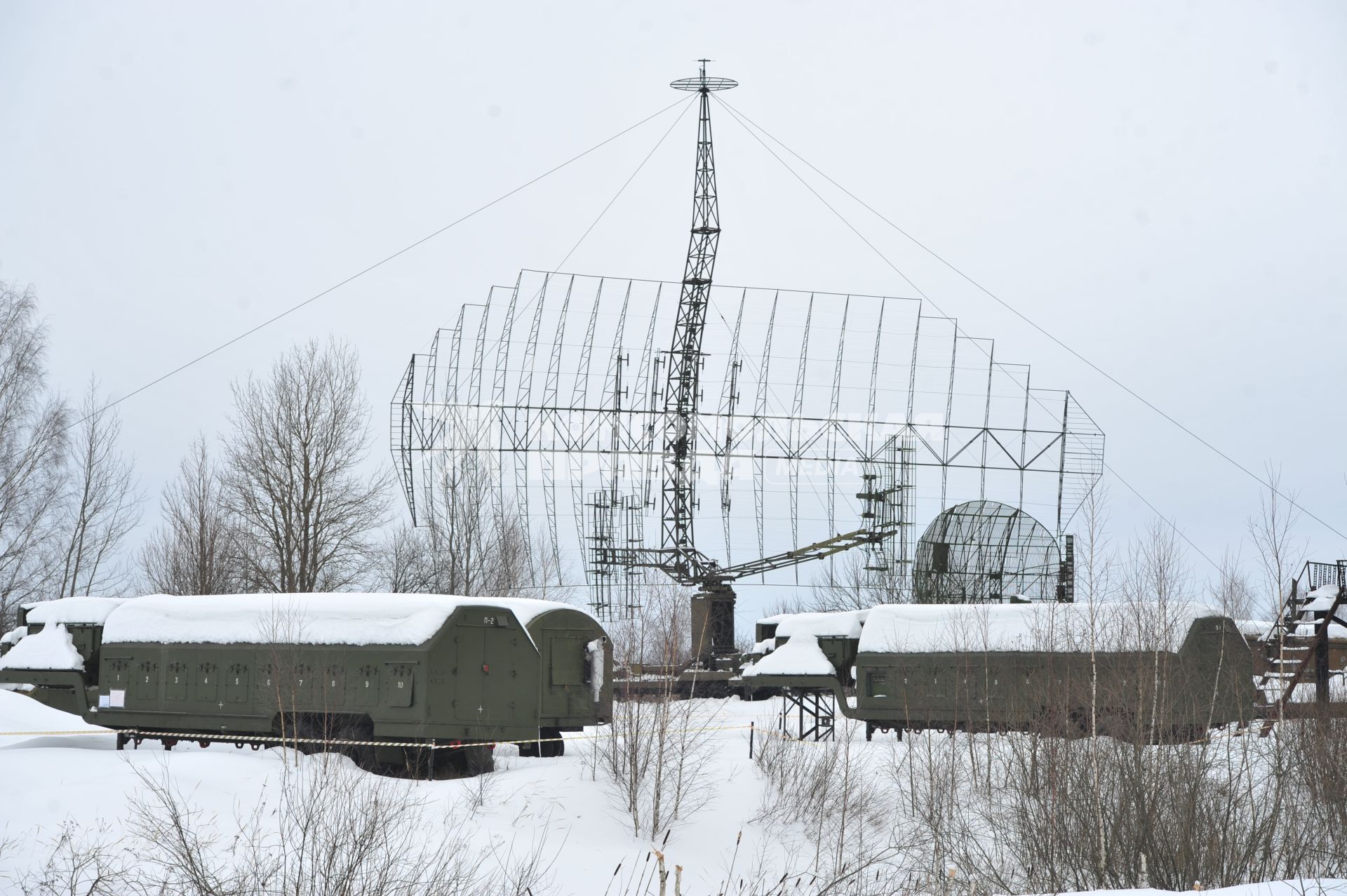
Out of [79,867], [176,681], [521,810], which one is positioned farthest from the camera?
[176,681]

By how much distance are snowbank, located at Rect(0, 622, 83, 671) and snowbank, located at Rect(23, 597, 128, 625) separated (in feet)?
1.19

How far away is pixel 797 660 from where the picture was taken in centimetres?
3002

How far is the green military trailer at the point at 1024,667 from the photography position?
82.7 ft

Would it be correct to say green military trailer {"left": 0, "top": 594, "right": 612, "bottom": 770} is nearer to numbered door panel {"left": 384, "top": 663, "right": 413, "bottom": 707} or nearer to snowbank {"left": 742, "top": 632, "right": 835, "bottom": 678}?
numbered door panel {"left": 384, "top": 663, "right": 413, "bottom": 707}

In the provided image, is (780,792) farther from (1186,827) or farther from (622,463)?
(622,463)

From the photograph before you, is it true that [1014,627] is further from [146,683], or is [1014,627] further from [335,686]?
[146,683]

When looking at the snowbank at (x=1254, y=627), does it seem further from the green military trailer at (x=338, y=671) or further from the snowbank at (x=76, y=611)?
the snowbank at (x=76, y=611)

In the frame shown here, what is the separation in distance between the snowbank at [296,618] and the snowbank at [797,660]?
24.3ft

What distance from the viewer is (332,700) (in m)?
22.6

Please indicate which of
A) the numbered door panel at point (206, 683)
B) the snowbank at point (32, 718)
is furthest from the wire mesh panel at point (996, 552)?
the snowbank at point (32, 718)

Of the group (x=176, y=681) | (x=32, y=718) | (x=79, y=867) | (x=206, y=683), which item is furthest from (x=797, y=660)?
(x=79, y=867)

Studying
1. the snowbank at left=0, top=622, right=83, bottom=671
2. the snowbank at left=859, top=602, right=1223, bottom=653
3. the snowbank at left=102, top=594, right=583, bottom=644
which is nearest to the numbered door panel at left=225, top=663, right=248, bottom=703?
the snowbank at left=102, top=594, right=583, bottom=644

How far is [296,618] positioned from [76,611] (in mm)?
6236

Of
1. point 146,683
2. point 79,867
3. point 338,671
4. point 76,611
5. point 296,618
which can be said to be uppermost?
point 76,611
